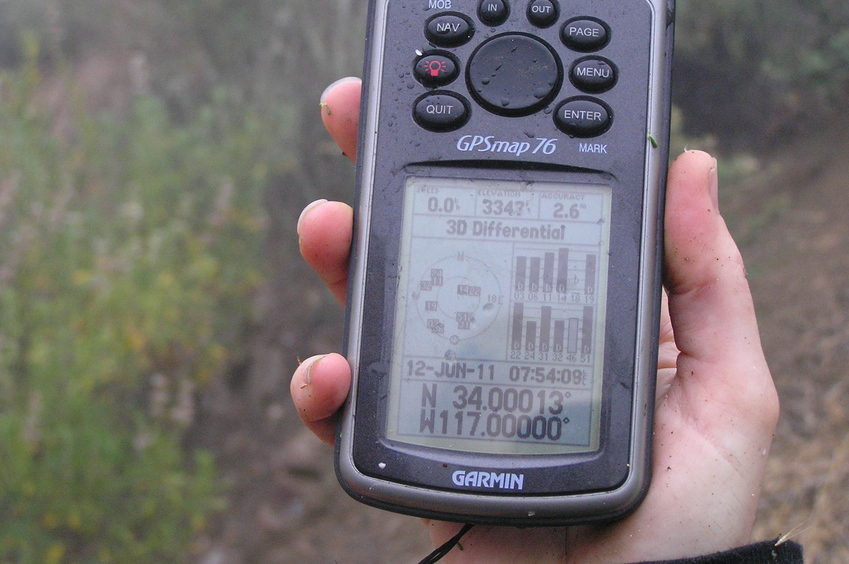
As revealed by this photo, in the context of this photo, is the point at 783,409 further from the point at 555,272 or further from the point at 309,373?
the point at 309,373

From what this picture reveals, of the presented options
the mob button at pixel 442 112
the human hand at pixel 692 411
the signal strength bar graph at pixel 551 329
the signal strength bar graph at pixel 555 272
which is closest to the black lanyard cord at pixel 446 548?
the human hand at pixel 692 411

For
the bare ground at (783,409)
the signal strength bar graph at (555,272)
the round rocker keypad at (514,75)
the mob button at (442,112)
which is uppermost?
the round rocker keypad at (514,75)

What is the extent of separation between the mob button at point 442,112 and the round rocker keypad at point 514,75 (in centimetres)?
4

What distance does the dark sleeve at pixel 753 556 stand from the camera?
1196mm

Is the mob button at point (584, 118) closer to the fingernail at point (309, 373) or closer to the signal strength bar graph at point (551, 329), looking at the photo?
the signal strength bar graph at point (551, 329)

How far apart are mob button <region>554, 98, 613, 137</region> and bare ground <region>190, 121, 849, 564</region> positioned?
1.29 metres

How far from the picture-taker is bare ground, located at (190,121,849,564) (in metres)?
2.24

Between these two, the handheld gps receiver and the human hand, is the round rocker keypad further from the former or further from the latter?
the human hand

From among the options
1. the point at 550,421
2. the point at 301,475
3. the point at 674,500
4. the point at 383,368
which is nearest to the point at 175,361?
the point at 301,475

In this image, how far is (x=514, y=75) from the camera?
1.43m

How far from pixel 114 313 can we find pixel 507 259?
5.07 ft

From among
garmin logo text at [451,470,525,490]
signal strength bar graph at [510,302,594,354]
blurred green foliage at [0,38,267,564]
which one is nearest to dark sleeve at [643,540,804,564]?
garmin logo text at [451,470,525,490]

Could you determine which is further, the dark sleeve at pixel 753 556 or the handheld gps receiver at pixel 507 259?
the handheld gps receiver at pixel 507 259

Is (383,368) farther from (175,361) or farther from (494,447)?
(175,361)
